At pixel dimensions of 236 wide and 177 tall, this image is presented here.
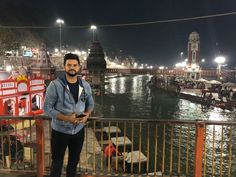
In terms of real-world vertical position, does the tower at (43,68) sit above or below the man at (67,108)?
above

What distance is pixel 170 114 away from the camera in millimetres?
36938

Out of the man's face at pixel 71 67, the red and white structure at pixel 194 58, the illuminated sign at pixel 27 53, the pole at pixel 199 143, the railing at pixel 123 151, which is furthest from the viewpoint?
the red and white structure at pixel 194 58

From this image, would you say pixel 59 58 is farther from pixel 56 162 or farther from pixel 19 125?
pixel 56 162

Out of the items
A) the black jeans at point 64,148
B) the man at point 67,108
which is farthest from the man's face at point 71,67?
the black jeans at point 64,148

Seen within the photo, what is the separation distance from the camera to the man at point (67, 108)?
164 inches

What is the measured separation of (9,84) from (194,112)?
26.8 m

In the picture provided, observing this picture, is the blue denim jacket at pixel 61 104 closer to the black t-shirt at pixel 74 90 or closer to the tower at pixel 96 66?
the black t-shirt at pixel 74 90

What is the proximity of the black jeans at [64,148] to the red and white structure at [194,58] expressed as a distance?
79746 mm

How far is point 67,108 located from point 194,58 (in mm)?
81194

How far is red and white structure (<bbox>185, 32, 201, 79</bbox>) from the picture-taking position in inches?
3152

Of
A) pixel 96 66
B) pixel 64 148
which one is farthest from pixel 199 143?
pixel 96 66

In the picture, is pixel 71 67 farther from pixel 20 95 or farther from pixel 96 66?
pixel 96 66

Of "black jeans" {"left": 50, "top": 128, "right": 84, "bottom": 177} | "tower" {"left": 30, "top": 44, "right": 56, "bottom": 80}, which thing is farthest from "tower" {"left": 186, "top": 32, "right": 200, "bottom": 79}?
"black jeans" {"left": 50, "top": 128, "right": 84, "bottom": 177}

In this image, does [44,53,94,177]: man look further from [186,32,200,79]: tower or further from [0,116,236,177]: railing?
[186,32,200,79]: tower
